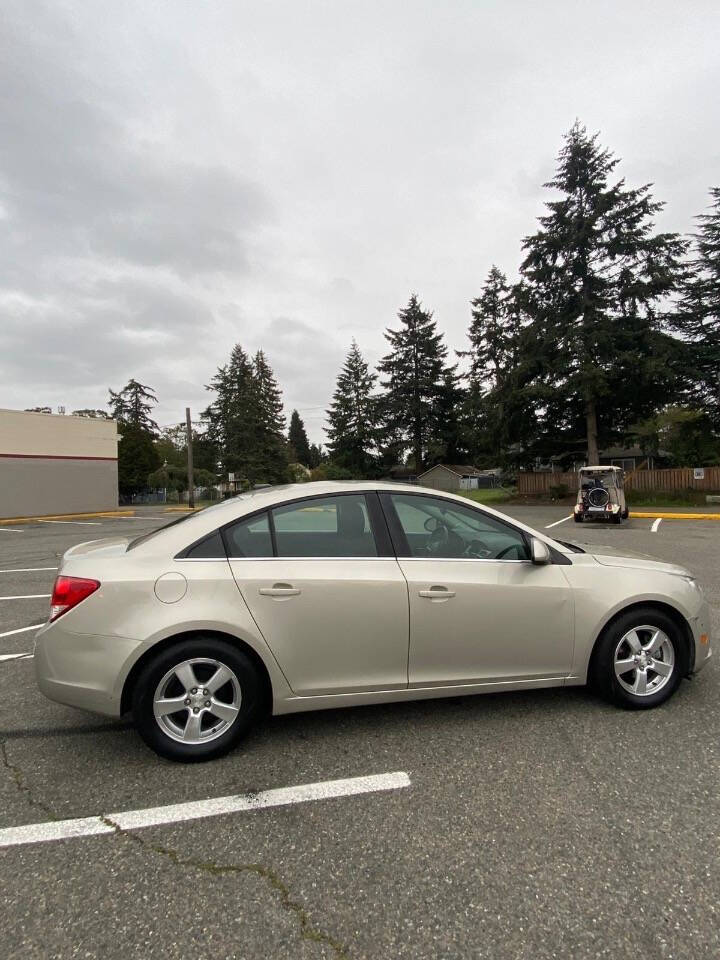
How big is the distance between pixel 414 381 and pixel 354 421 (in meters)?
7.41

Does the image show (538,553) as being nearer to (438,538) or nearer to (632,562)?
(438,538)

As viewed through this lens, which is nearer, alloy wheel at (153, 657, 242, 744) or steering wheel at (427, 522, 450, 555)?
alloy wheel at (153, 657, 242, 744)

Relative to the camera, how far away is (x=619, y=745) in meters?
2.93

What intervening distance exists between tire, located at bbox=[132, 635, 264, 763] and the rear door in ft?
0.78

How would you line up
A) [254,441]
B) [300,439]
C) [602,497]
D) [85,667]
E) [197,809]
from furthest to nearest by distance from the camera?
1. [300,439]
2. [254,441]
3. [602,497]
4. [85,667]
5. [197,809]

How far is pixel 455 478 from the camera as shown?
62.8 m

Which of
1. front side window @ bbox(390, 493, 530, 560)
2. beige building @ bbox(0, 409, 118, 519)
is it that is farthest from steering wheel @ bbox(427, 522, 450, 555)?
beige building @ bbox(0, 409, 118, 519)

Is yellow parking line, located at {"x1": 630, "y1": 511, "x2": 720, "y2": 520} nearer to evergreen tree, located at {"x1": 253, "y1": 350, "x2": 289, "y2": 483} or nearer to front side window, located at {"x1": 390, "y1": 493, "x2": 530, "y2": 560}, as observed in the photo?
front side window, located at {"x1": 390, "y1": 493, "x2": 530, "y2": 560}

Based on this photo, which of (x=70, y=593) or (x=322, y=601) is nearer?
(x=70, y=593)

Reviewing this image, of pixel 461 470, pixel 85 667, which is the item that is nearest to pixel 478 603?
pixel 85 667

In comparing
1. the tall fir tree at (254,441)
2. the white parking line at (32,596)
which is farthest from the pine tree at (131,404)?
the white parking line at (32,596)

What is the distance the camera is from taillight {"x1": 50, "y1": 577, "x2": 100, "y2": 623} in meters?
2.81

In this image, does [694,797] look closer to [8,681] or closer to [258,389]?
[8,681]

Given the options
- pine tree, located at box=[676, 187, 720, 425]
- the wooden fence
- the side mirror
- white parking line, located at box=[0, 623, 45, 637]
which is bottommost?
white parking line, located at box=[0, 623, 45, 637]
